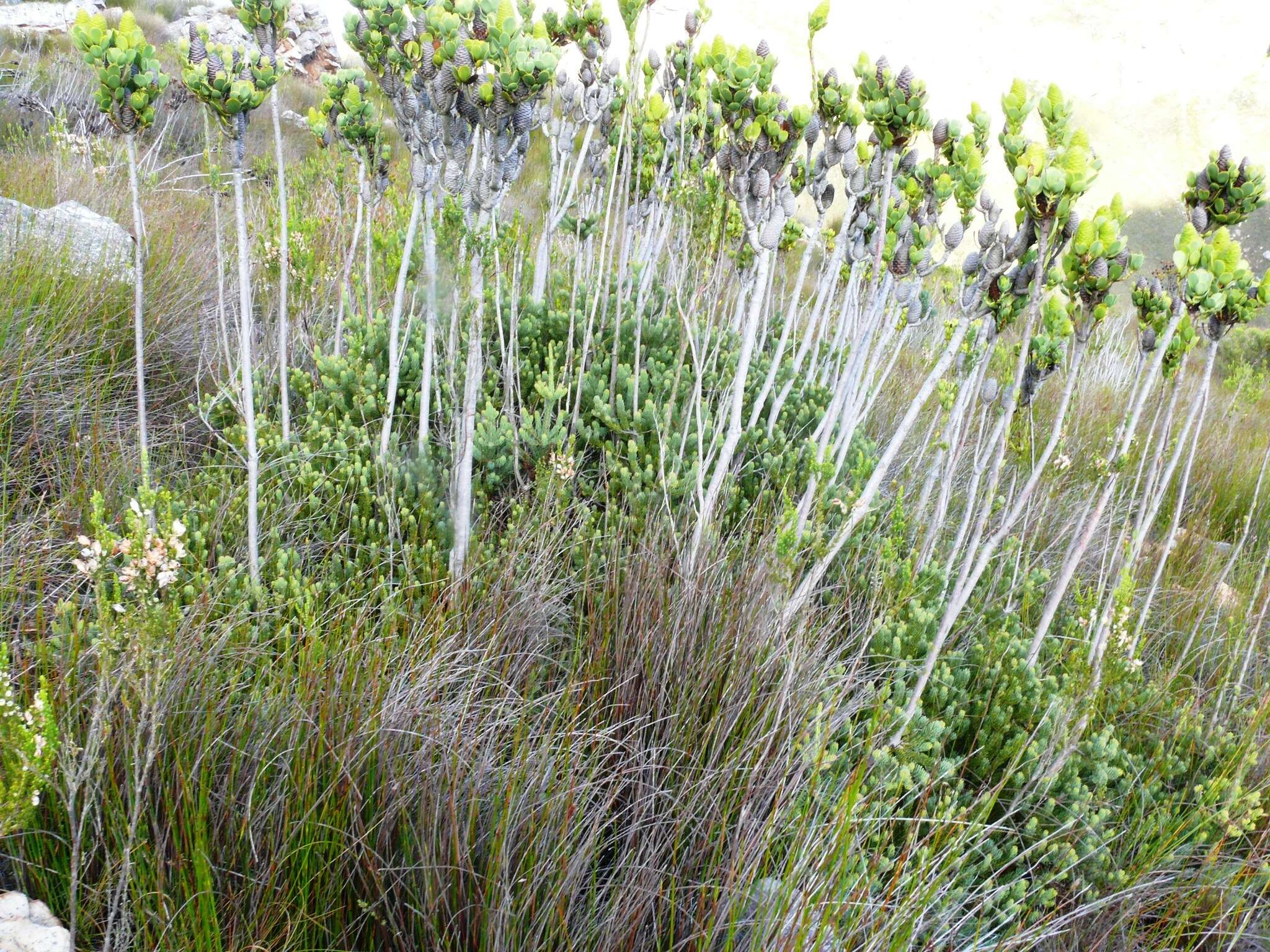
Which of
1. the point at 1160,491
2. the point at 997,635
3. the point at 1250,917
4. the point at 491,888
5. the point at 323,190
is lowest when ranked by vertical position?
the point at 1250,917

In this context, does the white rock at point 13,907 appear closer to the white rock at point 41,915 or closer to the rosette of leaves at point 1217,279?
the white rock at point 41,915

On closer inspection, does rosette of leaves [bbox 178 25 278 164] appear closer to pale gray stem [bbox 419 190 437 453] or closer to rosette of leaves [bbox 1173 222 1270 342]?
pale gray stem [bbox 419 190 437 453]

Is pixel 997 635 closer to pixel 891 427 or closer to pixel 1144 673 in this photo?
pixel 1144 673

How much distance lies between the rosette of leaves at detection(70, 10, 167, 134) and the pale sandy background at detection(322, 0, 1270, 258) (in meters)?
35.7

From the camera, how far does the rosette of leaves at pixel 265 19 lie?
205cm

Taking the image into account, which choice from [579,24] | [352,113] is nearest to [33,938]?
[352,113]

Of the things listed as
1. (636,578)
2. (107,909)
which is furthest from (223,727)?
(636,578)

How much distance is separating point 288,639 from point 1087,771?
2.03 meters

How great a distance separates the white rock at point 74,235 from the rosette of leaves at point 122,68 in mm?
1572

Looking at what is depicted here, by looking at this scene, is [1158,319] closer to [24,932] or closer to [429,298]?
[429,298]

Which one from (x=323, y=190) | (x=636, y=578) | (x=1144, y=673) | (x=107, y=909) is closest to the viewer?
(x=107, y=909)

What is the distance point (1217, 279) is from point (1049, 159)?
1.65 feet

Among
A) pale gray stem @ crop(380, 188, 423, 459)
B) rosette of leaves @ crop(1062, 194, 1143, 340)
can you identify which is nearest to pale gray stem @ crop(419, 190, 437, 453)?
pale gray stem @ crop(380, 188, 423, 459)

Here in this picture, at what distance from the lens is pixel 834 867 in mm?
1416
